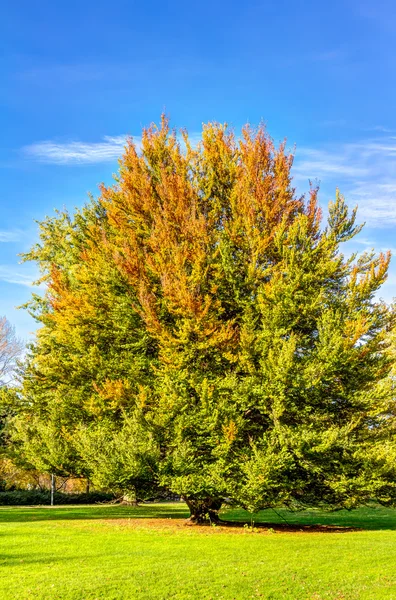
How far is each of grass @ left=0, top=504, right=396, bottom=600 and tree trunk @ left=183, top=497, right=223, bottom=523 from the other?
1.76 m

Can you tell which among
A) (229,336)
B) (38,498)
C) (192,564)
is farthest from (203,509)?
(38,498)

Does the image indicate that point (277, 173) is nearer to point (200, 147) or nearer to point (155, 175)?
point (200, 147)

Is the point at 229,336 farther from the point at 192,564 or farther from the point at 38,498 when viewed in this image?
the point at 38,498

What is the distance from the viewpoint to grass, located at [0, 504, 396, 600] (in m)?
8.92

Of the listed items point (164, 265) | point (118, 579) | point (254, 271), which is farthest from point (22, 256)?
point (118, 579)

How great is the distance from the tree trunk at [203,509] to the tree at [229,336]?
0.06 metres

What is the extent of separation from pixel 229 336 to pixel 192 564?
7916 millimetres

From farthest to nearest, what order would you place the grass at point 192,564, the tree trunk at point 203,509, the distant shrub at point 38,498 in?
the distant shrub at point 38,498 < the tree trunk at point 203,509 < the grass at point 192,564

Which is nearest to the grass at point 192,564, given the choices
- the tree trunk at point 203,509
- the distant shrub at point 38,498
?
the tree trunk at point 203,509

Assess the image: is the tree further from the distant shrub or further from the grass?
the distant shrub

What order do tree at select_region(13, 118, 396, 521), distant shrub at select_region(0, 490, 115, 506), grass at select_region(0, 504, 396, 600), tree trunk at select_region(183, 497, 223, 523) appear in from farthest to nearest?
distant shrub at select_region(0, 490, 115, 506), tree trunk at select_region(183, 497, 223, 523), tree at select_region(13, 118, 396, 521), grass at select_region(0, 504, 396, 600)

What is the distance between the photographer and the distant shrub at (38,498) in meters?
37.2

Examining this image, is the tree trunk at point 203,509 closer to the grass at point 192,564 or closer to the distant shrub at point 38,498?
the grass at point 192,564

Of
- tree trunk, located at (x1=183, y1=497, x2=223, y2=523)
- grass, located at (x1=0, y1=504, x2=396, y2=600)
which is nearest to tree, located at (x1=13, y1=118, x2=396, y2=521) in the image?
tree trunk, located at (x1=183, y1=497, x2=223, y2=523)
